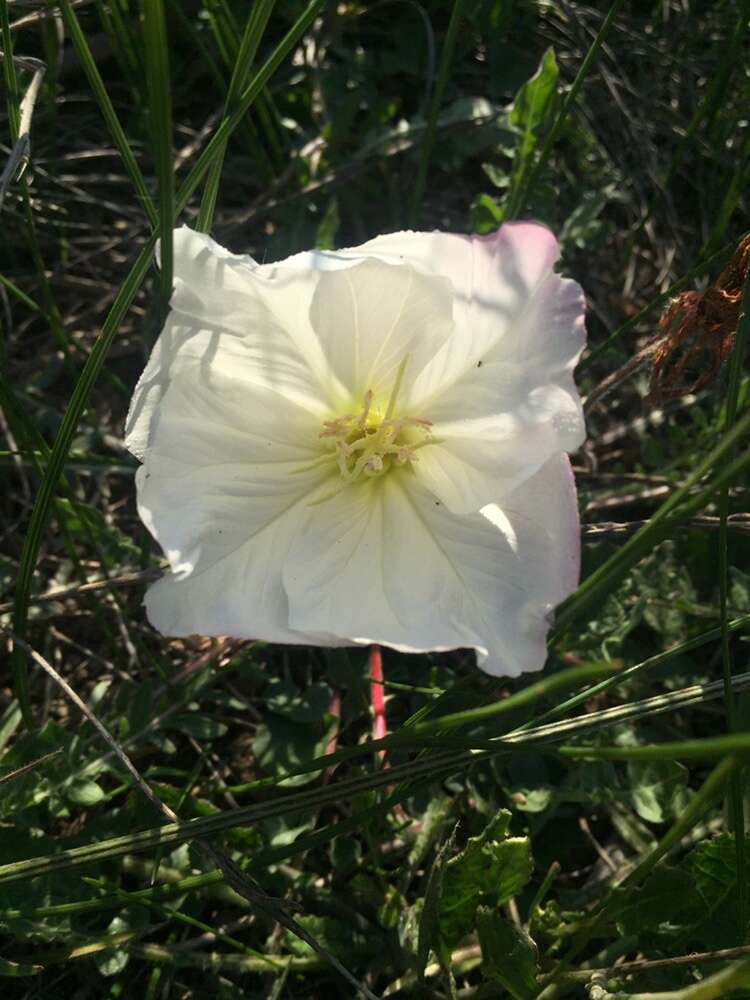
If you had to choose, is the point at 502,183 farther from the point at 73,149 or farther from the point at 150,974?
the point at 150,974

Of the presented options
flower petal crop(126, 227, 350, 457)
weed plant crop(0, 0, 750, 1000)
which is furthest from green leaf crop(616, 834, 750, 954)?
flower petal crop(126, 227, 350, 457)

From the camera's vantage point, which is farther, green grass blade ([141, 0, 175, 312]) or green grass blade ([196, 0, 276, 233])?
green grass blade ([196, 0, 276, 233])

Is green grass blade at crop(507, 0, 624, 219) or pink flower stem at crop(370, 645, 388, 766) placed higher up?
green grass blade at crop(507, 0, 624, 219)

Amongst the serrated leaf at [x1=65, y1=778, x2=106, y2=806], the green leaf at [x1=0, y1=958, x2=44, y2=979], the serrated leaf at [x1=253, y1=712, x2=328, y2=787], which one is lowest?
the serrated leaf at [x1=253, y1=712, x2=328, y2=787]

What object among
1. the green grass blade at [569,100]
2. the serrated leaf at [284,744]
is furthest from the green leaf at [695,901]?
the green grass blade at [569,100]

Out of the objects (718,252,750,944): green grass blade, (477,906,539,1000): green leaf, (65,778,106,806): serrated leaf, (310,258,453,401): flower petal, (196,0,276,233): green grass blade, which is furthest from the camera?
(65,778,106,806): serrated leaf

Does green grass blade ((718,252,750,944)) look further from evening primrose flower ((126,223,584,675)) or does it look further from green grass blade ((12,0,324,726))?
green grass blade ((12,0,324,726))
